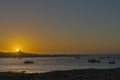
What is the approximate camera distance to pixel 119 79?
39.5m

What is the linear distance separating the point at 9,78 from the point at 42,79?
4.37m

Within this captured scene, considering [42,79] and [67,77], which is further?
[67,77]

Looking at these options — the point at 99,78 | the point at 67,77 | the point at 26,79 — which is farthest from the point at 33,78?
the point at 99,78

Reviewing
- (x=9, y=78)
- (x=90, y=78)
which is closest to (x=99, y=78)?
(x=90, y=78)

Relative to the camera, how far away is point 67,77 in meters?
42.4

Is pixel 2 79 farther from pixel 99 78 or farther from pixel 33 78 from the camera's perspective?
pixel 99 78

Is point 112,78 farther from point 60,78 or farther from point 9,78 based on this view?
point 9,78

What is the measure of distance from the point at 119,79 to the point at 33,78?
9.60m

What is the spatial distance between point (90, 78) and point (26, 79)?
7215 millimetres

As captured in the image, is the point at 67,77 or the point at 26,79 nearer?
the point at 26,79

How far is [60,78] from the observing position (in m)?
40.8

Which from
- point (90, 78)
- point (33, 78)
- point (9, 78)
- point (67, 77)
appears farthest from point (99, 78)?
point (9, 78)

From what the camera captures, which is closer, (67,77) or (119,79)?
(119,79)

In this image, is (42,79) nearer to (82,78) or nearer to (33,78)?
(33,78)
